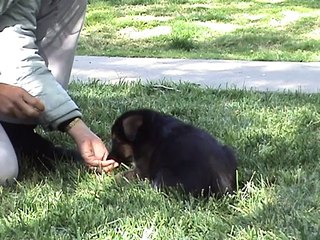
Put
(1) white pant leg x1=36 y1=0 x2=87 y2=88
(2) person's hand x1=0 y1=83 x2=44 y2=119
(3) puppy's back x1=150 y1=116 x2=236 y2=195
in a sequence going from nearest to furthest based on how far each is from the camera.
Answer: (3) puppy's back x1=150 y1=116 x2=236 y2=195, (2) person's hand x1=0 y1=83 x2=44 y2=119, (1) white pant leg x1=36 y1=0 x2=87 y2=88

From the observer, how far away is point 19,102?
3689 millimetres

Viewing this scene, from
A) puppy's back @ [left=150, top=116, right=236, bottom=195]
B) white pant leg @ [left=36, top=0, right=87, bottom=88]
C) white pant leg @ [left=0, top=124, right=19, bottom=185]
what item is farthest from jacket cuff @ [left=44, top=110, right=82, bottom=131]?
white pant leg @ [left=36, top=0, right=87, bottom=88]

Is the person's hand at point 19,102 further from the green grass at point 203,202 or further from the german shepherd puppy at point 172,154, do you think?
the german shepherd puppy at point 172,154

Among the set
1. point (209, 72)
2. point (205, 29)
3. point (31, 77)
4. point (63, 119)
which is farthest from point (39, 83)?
point (205, 29)

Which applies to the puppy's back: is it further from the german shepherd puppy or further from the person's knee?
the person's knee

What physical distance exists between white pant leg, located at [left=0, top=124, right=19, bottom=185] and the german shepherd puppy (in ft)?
1.60

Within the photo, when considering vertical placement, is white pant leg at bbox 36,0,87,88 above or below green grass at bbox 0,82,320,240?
above

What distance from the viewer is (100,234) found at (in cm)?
311

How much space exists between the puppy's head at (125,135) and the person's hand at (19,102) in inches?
16.5

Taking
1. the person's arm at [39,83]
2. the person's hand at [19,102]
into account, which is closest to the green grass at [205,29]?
the person's arm at [39,83]

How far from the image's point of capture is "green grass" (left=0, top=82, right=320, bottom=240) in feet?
10.3

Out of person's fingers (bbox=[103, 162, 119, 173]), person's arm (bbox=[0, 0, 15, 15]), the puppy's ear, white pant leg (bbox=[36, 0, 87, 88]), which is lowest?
person's fingers (bbox=[103, 162, 119, 173])

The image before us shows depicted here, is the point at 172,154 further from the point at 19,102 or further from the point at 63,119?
the point at 19,102

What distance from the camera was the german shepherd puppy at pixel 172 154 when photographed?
3477mm
